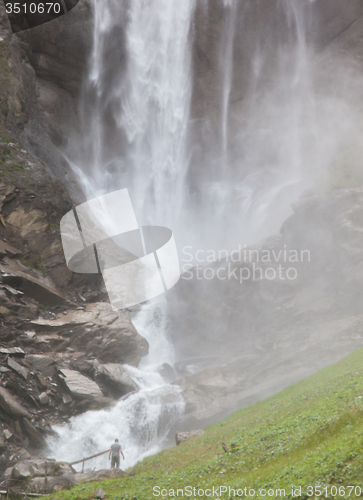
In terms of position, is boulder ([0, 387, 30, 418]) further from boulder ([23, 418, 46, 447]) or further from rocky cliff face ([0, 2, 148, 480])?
boulder ([23, 418, 46, 447])

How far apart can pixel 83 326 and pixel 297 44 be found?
63.1 meters

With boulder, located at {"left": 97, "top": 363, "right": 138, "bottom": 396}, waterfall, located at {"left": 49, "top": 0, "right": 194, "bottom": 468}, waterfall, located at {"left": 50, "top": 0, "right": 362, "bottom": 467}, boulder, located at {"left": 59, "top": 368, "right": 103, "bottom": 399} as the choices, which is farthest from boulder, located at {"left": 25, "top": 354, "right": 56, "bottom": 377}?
waterfall, located at {"left": 50, "top": 0, "right": 362, "bottom": 467}

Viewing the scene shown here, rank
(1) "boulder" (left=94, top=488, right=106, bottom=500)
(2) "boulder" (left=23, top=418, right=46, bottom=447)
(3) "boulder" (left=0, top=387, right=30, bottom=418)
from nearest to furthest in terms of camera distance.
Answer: (1) "boulder" (left=94, top=488, right=106, bottom=500)
(3) "boulder" (left=0, top=387, right=30, bottom=418)
(2) "boulder" (left=23, top=418, right=46, bottom=447)

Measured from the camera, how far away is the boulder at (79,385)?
2322cm

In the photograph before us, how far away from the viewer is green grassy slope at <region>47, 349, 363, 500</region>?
7.75m

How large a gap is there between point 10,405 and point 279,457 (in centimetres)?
1613

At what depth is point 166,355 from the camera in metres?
40.7

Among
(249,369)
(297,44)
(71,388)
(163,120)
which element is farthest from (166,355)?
(297,44)

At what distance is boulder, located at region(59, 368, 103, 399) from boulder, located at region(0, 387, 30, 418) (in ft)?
13.0

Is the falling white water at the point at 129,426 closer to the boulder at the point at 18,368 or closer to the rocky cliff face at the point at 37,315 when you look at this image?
the rocky cliff face at the point at 37,315

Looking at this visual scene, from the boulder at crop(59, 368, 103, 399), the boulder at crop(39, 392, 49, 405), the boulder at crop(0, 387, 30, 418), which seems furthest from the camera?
the boulder at crop(59, 368, 103, 399)

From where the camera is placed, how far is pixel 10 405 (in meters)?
18.9

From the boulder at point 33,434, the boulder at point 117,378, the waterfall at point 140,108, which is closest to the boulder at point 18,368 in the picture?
the boulder at point 33,434

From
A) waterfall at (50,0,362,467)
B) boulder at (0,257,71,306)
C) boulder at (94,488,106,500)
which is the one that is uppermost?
waterfall at (50,0,362,467)
